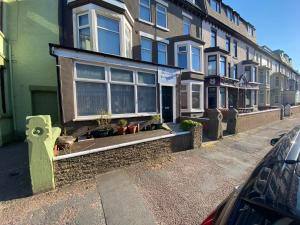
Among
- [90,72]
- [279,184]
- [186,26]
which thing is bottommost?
[279,184]

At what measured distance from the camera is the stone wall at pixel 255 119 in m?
11.6

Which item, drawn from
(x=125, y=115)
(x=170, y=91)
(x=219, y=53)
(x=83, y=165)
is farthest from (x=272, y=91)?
(x=83, y=165)

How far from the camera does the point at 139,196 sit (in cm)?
412

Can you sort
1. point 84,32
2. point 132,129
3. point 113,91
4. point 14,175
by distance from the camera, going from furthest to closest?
point 84,32, point 132,129, point 113,91, point 14,175

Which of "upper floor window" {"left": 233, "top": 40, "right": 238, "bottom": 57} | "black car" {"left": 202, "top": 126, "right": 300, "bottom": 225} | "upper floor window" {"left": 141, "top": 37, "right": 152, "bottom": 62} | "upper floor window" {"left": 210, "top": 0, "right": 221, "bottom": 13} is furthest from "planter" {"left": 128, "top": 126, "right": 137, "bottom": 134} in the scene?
"upper floor window" {"left": 233, "top": 40, "right": 238, "bottom": 57}

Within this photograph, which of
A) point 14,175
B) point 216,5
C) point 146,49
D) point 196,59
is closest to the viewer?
point 14,175

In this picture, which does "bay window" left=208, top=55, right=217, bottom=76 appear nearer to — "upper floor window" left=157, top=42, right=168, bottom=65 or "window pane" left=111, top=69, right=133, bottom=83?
"upper floor window" left=157, top=42, right=168, bottom=65

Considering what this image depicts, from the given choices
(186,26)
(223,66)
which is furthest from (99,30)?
(223,66)

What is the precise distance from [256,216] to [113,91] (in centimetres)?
750

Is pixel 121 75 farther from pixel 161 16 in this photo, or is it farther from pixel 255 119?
pixel 255 119

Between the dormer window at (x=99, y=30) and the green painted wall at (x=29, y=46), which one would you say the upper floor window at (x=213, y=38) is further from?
the green painted wall at (x=29, y=46)

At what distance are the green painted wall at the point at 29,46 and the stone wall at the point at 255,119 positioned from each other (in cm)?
1122

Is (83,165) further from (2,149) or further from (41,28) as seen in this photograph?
(41,28)

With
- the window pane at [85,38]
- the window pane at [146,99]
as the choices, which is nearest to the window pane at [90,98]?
the window pane at [146,99]
